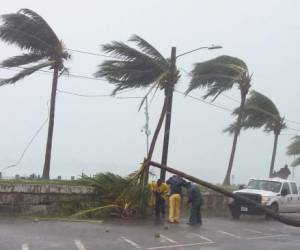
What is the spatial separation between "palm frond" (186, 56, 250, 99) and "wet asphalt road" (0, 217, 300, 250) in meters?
12.8

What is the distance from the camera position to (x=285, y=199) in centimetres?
2772

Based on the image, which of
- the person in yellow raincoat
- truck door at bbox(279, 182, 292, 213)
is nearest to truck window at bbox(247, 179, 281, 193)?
truck door at bbox(279, 182, 292, 213)

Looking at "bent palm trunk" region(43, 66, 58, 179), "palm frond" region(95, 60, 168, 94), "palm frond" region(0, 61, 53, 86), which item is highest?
"palm frond" region(95, 60, 168, 94)

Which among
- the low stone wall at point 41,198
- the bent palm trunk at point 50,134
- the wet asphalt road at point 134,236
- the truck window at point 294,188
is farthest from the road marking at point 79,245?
the truck window at point 294,188

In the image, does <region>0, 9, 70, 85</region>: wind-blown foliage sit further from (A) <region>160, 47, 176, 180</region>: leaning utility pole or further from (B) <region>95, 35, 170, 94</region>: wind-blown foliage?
(A) <region>160, 47, 176, 180</region>: leaning utility pole

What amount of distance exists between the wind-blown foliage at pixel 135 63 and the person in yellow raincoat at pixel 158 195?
18.5 ft

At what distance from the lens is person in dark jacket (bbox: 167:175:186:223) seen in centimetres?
2119

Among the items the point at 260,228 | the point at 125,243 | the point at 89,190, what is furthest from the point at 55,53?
the point at 125,243

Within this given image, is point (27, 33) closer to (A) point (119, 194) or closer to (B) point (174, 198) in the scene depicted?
(A) point (119, 194)

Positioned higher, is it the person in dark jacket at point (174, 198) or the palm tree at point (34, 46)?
the palm tree at point (34, 46)

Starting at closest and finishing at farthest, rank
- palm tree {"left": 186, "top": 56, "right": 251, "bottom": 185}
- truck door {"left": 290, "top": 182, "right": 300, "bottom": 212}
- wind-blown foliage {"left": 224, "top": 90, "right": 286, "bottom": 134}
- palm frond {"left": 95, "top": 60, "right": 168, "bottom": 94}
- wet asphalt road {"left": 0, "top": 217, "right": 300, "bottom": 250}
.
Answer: wet asphalt road {"left": 0, "top": 217, "right": 300, "bottom": 250}
palm frond {"left": 95, "top": 60, "right": 168, "bottom": 94}
truck door {"left": 290, "top": 182, "right": 300, "bottom": 212}
palm tree {"left": 186, "top": 56, "right": 251, "bottom": 185}
wind-blown foliage {"left": 224, "top": 90, "right": 286, "bottom": 134}

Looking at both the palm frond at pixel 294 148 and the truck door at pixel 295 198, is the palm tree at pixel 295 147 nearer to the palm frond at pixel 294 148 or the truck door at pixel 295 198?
the palm frond at pixel 294 148

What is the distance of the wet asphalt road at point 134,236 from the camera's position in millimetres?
14312

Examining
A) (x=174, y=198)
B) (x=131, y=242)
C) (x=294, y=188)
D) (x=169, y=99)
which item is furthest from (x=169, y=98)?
(x=131, y=242)
